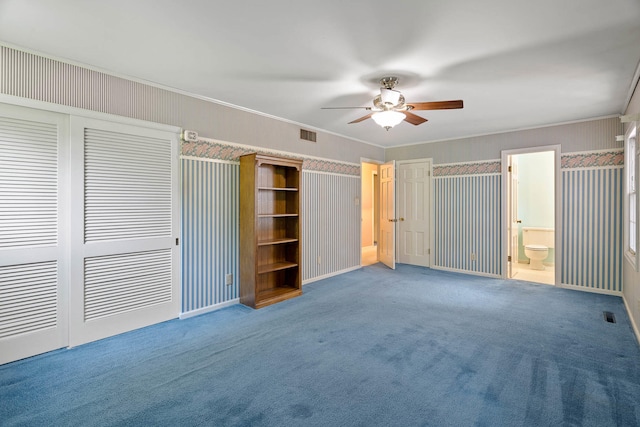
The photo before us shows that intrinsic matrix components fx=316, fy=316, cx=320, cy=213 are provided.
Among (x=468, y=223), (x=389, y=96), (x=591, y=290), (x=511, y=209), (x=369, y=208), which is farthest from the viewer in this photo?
(x=369, y=208)

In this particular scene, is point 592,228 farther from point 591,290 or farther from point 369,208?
point 369,208

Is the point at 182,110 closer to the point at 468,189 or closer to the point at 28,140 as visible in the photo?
the point at 28,140

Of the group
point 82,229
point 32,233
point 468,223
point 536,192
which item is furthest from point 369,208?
point 32,233

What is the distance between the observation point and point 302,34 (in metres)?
2.32

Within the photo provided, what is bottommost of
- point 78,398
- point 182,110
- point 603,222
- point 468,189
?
point 78,398

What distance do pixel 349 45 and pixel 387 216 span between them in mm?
4328

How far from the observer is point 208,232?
12.2 ft

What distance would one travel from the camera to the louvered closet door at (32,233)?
2.49 m

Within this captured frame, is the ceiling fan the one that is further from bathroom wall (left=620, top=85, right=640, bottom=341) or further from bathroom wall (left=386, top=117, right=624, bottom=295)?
bathroom wall (left=386, top=117, right=624, bottom=295)

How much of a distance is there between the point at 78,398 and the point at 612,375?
12.3 feet

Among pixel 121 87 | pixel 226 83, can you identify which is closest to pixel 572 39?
pixel 226 83

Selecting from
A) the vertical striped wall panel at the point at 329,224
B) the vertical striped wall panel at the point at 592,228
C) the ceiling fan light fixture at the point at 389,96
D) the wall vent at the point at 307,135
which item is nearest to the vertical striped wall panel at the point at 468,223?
the vertical striped wall panel at the point at 592,228

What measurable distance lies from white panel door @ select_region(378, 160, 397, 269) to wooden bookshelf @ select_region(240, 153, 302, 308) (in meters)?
2.39

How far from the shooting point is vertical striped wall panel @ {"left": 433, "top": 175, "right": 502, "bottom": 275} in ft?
17.6
